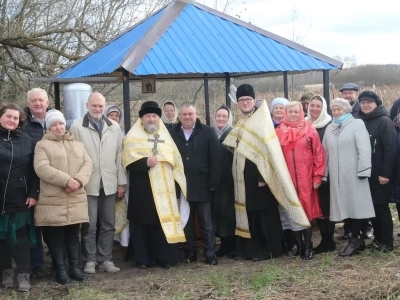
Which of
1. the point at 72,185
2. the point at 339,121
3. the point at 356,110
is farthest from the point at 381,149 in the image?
the point at 72,185

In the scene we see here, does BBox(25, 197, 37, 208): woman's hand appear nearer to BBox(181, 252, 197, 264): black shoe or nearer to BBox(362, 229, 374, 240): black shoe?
BBox(181, 252, 197, 264): black shoe

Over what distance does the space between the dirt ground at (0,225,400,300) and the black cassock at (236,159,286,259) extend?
0.13m

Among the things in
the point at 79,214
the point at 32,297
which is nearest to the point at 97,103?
the point at 79,214

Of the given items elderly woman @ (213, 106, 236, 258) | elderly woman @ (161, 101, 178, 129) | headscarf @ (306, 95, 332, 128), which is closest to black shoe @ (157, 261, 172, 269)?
elderly woman @ (213, 106, 236, 258)

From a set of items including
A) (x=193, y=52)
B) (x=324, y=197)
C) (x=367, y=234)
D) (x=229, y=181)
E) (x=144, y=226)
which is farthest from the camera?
(x=193, y=52)

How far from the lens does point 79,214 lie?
16.5ft

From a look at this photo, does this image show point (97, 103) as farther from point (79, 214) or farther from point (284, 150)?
point (284, 150)

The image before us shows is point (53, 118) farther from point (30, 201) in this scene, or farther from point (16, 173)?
point (30, 201)

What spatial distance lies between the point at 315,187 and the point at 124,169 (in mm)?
1817

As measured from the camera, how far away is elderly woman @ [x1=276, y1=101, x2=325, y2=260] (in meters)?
5.59

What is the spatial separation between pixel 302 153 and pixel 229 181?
2.63 feet

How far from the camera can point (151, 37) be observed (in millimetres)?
6570

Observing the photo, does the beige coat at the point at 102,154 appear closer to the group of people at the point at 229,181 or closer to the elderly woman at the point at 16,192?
the group of people at the point at 229,181

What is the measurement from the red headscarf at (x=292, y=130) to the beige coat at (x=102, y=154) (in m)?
1.55
